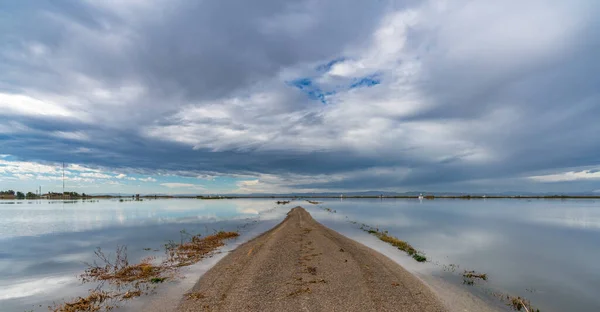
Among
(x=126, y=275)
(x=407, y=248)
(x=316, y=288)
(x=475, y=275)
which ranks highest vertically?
(x=316, y=288)

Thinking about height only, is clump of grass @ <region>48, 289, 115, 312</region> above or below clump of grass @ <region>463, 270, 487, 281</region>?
above

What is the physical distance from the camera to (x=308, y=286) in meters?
12.7

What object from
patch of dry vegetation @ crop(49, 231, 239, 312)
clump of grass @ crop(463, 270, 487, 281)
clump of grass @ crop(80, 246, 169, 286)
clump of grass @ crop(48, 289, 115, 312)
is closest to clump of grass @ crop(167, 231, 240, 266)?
patch of dry vegetation @ crop(49, 231, 239, 312)

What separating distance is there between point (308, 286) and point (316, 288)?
1.32 ft

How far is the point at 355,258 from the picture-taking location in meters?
18.7

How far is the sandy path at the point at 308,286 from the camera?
10648 mm

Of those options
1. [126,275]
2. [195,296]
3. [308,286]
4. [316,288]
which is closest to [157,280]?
[126,275]

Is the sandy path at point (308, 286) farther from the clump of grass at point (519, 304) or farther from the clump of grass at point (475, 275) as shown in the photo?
the clump of grass at point (475, 275)

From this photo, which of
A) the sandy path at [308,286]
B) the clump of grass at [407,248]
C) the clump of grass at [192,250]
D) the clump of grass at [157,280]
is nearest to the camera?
the sandy path at [308,286]

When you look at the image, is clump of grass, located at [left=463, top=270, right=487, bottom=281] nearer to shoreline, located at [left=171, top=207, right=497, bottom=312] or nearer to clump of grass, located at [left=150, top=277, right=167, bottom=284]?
shoreline, located at [left=171, top=207, right=497, bottom=312]

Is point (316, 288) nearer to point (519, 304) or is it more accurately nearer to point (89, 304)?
point (519, 304)

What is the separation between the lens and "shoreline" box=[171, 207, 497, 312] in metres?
→ 10.7

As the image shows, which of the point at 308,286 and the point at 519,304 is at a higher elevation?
the point at 308,286

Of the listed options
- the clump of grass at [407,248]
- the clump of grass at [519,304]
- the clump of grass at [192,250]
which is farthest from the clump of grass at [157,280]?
the clump of grass at [407,248]
